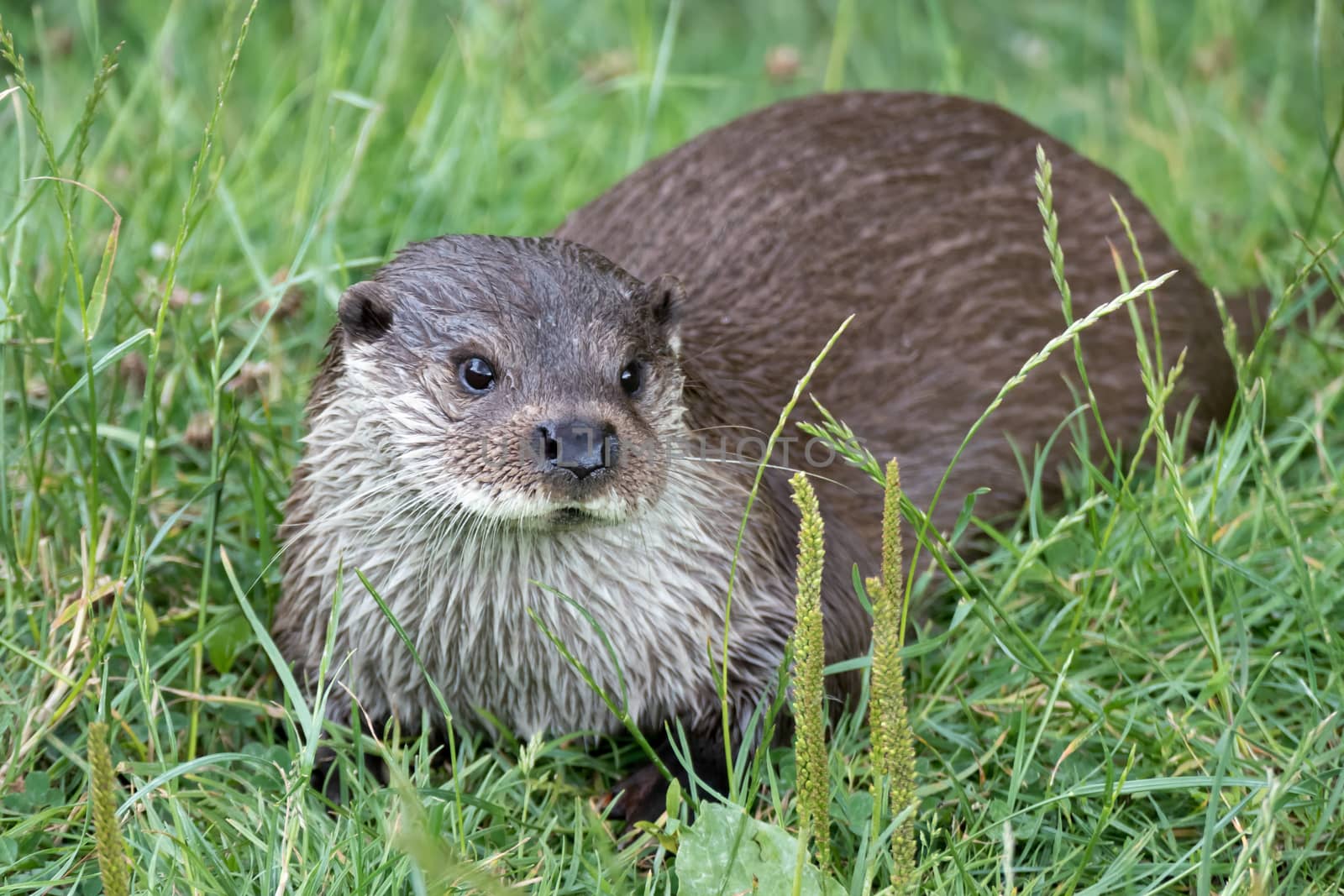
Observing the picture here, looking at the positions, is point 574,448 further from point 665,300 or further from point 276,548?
point 276,548

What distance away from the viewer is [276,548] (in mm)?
2604

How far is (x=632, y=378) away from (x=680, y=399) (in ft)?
0.33

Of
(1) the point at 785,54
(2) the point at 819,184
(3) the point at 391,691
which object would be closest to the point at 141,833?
(3) the point at 391,691

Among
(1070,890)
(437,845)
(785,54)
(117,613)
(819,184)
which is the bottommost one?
(1070,890)

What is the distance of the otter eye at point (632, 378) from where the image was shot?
7.17ft

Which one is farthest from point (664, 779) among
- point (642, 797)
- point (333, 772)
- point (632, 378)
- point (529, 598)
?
point (632, 378)

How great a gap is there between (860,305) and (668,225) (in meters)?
0.36

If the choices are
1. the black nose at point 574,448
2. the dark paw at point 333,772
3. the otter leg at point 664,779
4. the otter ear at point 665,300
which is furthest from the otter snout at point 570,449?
the dark paw at point 333,772

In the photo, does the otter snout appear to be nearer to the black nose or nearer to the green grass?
the black nose

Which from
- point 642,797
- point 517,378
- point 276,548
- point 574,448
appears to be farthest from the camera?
point 276,548

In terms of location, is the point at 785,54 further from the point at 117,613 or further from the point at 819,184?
the point at 117,613

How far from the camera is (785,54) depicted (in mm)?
3967

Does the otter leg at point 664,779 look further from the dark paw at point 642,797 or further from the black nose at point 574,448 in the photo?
the black nose at point 574,448

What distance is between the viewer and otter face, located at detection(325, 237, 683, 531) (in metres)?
2.00
